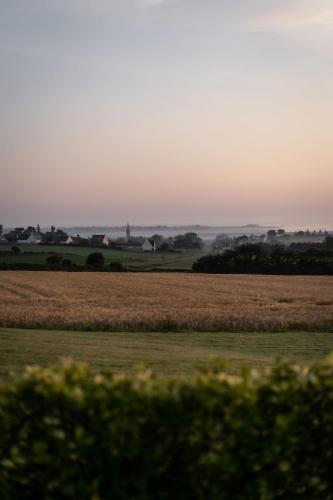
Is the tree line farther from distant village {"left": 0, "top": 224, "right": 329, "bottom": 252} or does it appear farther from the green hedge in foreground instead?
the green hedge in foreground

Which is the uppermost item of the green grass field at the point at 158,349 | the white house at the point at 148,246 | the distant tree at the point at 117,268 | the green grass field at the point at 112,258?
the white house at the point at 148,246

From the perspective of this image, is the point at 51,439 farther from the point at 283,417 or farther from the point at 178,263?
the point at 178,263

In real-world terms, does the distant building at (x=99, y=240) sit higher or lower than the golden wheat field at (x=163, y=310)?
higher

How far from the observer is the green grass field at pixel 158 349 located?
16281 mm

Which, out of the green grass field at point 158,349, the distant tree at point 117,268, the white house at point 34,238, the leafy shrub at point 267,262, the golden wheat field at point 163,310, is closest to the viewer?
the green grass field at point 158,349

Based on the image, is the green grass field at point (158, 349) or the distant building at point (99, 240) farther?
the distant building at point (99, 240)

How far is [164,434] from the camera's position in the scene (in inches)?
187

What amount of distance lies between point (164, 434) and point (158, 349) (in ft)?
50.9

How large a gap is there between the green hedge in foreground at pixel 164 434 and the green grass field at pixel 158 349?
30.7 ft

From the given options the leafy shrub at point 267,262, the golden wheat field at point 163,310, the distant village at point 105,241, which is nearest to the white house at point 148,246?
the distant village at point 105,241

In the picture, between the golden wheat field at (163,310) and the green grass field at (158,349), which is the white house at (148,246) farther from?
the green grass field at (158,349)

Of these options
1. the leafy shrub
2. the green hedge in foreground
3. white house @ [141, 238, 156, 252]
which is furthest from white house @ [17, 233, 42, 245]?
the green hedge in foreground

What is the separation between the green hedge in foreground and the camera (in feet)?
15.4

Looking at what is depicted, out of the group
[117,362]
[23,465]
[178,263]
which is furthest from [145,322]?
[178,263]
